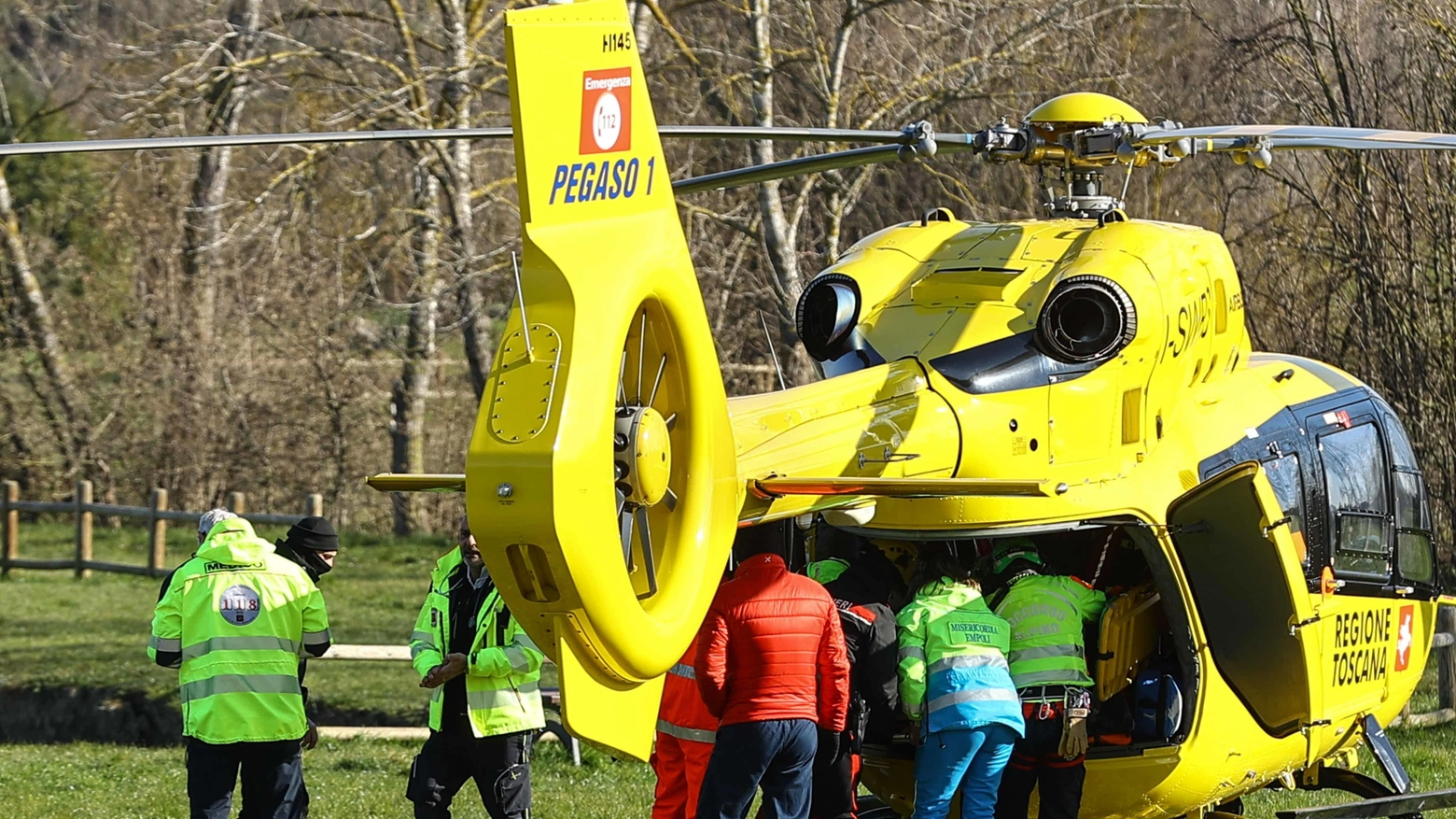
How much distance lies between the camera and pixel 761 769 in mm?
6836

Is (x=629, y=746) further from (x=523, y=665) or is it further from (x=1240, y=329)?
(x=1240, y=329)

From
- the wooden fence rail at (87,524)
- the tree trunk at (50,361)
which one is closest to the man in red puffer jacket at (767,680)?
the wooden fence rail at (87,524)

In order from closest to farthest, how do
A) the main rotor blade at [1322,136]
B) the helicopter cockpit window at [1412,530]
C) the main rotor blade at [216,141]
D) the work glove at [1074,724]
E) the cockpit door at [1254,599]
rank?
the main rotor blade at [216,141], the main rotor blade at [1322,136], the work glove at [1074,724], the cockpit door at [1254,599], the helicopter cockpit window at [1412,530]

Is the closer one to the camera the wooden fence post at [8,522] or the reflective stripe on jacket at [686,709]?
the reflective stripe on jacket at [686,709]

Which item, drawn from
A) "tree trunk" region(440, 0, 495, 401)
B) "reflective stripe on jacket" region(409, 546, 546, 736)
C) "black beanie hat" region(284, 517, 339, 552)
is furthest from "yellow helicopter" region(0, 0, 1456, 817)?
"tree trunk" region(440, 0, 495, 401)

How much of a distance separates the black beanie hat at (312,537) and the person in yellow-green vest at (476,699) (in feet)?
2.01

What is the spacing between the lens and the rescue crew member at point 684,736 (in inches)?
284

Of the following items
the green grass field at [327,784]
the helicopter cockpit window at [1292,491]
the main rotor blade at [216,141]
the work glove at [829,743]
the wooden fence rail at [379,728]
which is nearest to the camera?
the main rotor blade at [216,141]

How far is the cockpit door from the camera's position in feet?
24.7

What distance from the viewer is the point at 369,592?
21.3m

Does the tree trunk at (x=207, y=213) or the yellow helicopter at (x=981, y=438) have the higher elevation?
the tree trunk at (x=207, y=213)

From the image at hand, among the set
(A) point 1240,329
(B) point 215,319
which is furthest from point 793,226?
(B) point 215,319

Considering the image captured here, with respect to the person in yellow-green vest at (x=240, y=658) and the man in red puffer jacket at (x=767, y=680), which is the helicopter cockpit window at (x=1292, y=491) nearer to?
the man in red puffer jacket at (x=767, y=680)

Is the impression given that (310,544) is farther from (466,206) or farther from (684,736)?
(466,206)
